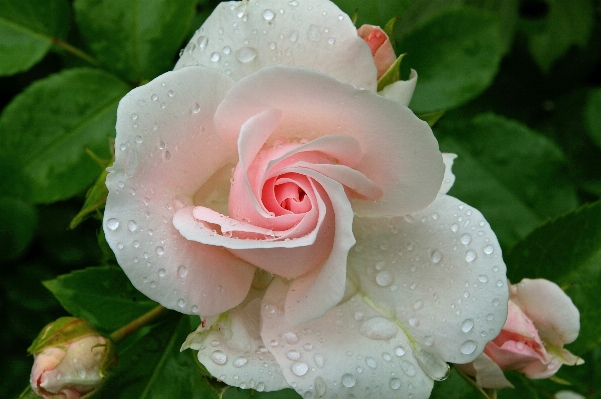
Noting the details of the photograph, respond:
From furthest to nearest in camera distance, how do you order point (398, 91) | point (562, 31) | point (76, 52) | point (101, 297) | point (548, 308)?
point (562, 31) < point (76, 52) < point (101, 297) < point (548, 308) < point (398, 91)

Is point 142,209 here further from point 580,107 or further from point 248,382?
point 580,107

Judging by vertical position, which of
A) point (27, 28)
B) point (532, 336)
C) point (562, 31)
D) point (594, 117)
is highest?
point (27, 28)

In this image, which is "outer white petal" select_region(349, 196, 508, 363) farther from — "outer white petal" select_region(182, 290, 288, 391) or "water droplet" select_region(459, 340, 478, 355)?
"outer white petal" select_region(182, 290, 288, 391)

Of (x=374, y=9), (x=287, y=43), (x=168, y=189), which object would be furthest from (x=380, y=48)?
(x=168, y=189)

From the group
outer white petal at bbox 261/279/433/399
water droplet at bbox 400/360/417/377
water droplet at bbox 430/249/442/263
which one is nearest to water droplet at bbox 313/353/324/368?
outer white petal at bbox 261/279/433/399

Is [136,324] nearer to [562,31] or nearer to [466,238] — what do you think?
[466,238]

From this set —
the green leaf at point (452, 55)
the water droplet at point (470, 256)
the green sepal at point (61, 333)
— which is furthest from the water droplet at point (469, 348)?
the green leaf at point (452, 55)

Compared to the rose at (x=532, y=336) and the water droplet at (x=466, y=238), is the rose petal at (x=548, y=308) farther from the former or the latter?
the water droplet at (x=466, y=238)
